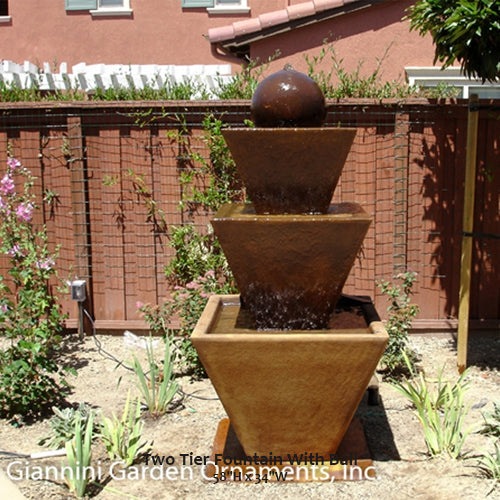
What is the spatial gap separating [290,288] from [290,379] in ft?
1.58

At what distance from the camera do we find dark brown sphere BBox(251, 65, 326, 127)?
10.9 feet

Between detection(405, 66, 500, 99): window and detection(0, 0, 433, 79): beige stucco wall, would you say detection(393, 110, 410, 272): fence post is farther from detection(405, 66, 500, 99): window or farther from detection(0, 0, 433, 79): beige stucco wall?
detection(0, 0, 433, 79): beige stucco wall

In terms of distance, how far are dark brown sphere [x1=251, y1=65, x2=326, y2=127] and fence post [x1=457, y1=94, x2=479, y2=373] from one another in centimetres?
197

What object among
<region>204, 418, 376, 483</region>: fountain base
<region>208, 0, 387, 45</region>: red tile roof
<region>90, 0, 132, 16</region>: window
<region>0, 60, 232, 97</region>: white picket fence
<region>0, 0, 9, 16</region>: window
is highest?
<region>0, 0, 9, 16</region>: window

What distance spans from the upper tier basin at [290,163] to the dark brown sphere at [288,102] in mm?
152

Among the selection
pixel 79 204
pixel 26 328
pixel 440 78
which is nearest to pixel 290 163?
pixel 26 328

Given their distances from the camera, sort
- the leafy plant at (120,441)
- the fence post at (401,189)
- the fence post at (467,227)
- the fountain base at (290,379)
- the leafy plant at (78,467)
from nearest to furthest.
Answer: the fountain base at (290,379)
the leafy plant at (78,467)
the leafy plant at (120,441)
the fence post at (467,227)
the fence post at (401,189)

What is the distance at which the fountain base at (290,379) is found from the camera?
3.20 metres

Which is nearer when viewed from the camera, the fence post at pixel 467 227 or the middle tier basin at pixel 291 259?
the middle tier basin at pixel 291 259

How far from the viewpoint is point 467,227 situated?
16.3 ft

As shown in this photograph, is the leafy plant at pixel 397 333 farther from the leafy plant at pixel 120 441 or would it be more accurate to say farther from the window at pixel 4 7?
the window at pixel 4 7

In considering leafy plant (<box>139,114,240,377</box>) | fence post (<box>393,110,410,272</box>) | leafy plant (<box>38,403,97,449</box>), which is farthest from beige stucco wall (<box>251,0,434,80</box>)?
leafy plant (<box>38,403,97,449</box>)

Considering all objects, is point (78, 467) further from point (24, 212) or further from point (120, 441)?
point (24, 212)

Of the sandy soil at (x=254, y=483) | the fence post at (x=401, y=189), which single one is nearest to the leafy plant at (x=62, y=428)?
the sandy soil at (x=254, y=483)
